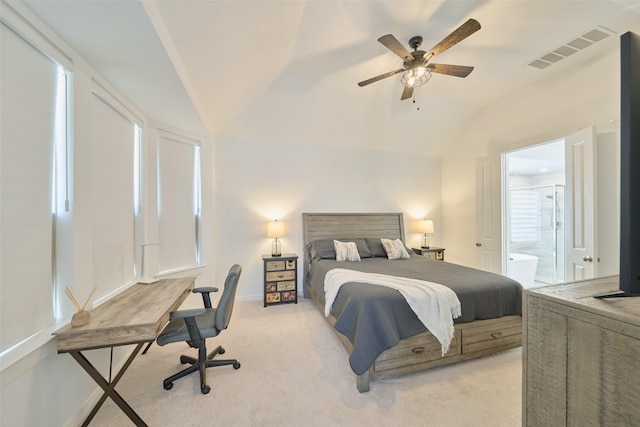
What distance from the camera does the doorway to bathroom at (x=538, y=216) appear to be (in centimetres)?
434

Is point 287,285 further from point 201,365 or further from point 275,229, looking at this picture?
point 201,365

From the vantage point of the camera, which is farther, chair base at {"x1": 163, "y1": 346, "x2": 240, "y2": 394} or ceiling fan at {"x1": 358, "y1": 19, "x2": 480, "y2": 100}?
ceiling fan at {"x1": 358, "y1": 19, "x2": 480, "y2": 100}

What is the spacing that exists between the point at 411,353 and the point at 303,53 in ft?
10.8

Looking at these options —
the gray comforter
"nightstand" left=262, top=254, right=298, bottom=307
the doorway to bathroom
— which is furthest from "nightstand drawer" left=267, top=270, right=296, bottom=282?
the doorway to bathroom

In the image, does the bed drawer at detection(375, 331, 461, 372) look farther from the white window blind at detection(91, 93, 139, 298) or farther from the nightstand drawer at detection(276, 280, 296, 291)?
the white window blind at detection(91, 93, 139, 298)

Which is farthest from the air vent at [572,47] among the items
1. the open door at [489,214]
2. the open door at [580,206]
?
the open door at [489,214]

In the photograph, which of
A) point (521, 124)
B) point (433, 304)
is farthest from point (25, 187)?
point (521, 124)

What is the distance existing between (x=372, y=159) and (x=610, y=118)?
2959mm

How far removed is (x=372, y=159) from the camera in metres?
4.68

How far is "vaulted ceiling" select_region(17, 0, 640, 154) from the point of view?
5.33 ft

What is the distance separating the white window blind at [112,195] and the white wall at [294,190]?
1.36 meters

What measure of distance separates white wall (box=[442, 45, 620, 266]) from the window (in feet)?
15.9

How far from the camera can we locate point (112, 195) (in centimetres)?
218

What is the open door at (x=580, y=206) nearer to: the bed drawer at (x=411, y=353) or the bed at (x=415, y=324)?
the bed at (x=415, y=324)
